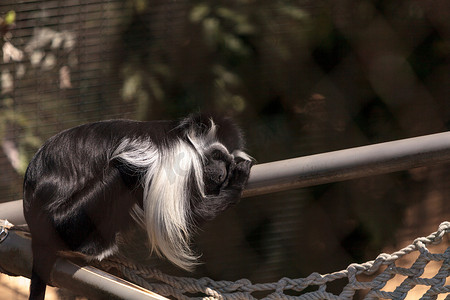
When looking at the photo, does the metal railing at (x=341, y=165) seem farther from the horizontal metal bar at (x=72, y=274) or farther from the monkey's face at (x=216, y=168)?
the monkey's face at (x=216, y=168)

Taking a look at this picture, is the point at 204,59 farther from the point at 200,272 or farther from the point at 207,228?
the point at 200,272

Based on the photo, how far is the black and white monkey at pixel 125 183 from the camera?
0.89 metres

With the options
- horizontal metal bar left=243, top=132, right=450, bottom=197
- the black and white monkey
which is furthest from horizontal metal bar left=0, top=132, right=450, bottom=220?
the black and white monkey

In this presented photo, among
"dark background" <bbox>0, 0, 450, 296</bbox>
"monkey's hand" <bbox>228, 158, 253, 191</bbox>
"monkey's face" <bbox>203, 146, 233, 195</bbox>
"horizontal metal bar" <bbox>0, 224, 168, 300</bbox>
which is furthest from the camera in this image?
"dark background" <bbox>0, 0, 450, 296</bbox>

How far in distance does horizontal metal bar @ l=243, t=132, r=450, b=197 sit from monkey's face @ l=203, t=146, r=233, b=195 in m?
0.29

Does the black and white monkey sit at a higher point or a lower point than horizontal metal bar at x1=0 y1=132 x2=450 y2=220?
lower

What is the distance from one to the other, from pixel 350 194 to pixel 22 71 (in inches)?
33.2

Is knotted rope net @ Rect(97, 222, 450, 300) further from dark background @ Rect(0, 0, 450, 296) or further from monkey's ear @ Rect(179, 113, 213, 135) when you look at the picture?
dark background @ Rect(0, 0, 450, 296)

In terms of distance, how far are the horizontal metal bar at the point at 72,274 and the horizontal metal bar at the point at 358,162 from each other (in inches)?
7.5

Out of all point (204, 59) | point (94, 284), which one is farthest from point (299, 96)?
point (94, 284)

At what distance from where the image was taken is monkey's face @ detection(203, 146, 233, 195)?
100cm

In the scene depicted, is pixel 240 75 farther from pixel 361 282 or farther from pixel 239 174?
pixel 361 282

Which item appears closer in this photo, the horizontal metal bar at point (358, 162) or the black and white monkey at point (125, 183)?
the horizontal metal bar at point (358, 162)

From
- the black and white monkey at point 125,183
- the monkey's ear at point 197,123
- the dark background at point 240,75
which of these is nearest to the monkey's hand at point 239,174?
the black and white monkey at point 125,183
